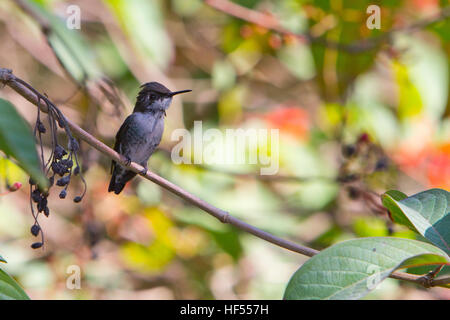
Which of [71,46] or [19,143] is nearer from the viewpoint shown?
[19,143]

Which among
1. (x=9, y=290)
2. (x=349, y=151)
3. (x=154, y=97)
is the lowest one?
(x=9, y=290)

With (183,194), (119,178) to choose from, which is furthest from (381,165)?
(183,194)

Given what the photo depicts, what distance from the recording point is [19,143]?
1024 millimetres

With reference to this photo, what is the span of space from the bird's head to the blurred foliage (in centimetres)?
16

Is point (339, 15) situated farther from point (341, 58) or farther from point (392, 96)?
point (392, 96)

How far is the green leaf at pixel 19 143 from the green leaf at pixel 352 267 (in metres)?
0.67

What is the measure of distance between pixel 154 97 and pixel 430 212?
2.42 m

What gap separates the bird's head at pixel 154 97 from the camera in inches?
146

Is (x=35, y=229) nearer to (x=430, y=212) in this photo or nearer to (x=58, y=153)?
(x=58, y=153)

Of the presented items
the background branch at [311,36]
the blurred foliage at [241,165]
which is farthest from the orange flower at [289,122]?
the background branch at [311,36]

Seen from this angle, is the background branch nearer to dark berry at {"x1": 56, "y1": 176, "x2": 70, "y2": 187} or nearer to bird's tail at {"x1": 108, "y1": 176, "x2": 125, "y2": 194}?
bird's tail at {"x1": 108, "y1": 176, "x2": 125, "y2": 194}

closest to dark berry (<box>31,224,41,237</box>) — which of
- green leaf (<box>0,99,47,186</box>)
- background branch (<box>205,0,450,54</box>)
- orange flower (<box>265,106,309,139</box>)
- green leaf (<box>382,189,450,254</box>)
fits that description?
green leaf (<box>0,99,47,186</box>)

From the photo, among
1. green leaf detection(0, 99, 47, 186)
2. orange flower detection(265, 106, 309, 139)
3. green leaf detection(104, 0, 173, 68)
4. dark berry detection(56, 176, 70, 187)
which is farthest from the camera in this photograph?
orange flower detection(265, 106, 309, 139)

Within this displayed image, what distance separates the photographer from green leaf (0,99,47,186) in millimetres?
995
